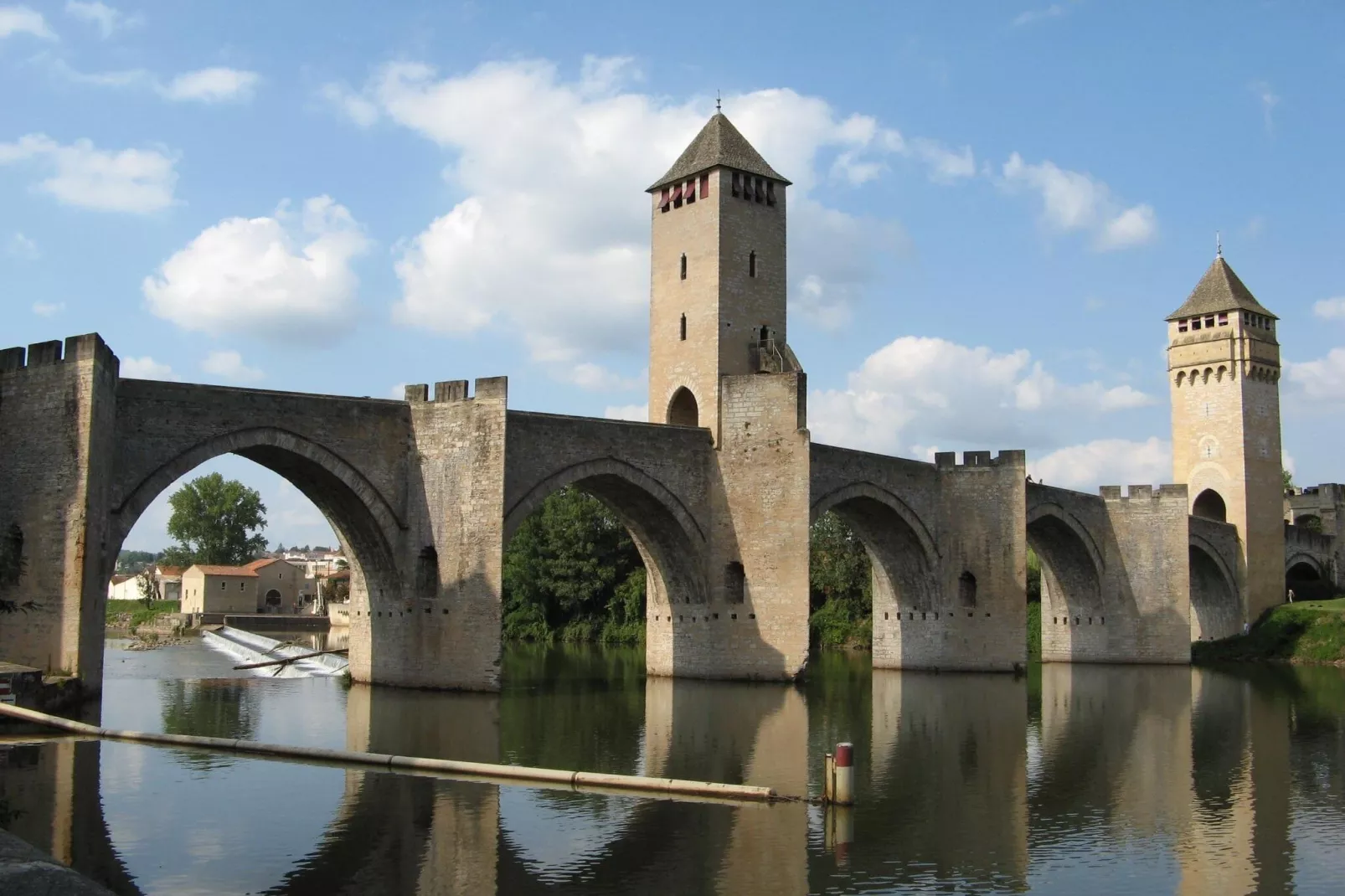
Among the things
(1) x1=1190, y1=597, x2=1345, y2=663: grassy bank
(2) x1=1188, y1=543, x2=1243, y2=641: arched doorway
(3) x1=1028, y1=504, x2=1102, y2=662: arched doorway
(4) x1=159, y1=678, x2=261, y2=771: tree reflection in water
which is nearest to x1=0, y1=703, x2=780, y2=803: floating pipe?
(4) x1=159, y1=678, x2=261, y2=771: tree reflection in water

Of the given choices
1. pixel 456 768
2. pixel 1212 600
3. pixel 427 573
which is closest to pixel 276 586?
pixel 1212 600

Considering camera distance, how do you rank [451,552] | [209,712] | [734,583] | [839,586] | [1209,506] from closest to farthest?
1. [209,712]
2. [451,552]
3. [734,583]
4. [839,586]
5. [1209,506]

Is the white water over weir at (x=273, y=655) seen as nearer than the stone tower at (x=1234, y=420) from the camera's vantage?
Yes

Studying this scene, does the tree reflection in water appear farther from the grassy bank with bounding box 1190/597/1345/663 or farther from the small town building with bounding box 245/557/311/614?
the small town building with bounding box 245/557/311/614

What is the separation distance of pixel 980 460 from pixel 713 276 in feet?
29.3

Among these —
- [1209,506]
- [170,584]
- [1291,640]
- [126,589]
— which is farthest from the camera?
[126,589]

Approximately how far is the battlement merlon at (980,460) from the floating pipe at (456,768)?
21190 mm

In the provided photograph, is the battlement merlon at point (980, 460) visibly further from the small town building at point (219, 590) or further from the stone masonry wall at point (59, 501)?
the small town building at point (219, 590)

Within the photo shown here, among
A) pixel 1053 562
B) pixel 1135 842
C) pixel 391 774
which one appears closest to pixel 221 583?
pixel 1053 562

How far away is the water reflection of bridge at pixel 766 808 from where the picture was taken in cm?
987

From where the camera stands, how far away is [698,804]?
12383mm

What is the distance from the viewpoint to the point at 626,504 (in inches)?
1099

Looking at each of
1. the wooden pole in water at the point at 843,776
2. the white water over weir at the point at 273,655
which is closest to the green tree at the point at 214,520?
the white water over weir at the point at 273,655

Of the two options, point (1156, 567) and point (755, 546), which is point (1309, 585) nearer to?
point (1156, 567)
